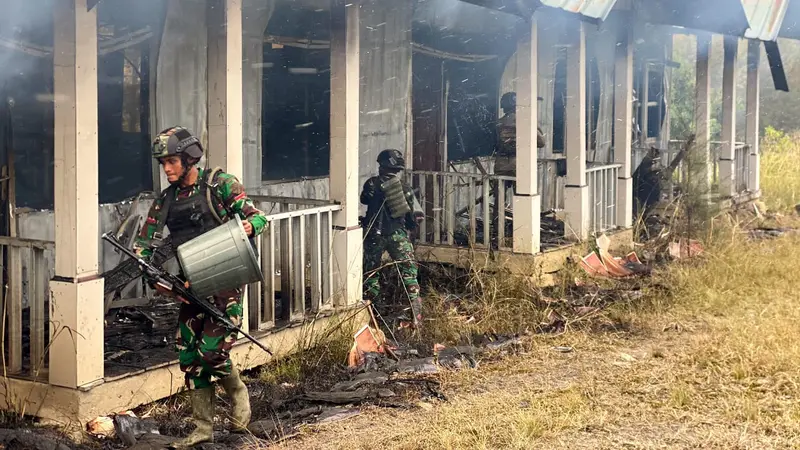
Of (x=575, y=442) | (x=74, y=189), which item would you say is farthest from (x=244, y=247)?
(x=575, y=442)

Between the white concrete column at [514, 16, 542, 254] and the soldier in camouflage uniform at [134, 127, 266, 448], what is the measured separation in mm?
5327

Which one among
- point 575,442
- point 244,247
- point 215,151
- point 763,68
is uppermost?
point 763,68

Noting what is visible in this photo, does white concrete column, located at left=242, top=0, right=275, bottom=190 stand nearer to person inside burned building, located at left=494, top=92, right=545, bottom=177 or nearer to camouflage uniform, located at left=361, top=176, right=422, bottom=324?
camouflage uniform, located at left=361, top=176, right=422, bottom=324

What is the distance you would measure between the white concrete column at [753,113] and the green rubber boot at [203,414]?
1405 cm

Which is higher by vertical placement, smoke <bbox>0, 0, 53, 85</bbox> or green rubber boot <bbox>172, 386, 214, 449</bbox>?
smoke <bbox>0, 0, 53, 85</bbox>

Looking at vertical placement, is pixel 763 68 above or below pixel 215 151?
above

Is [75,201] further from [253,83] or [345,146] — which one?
[253,83]

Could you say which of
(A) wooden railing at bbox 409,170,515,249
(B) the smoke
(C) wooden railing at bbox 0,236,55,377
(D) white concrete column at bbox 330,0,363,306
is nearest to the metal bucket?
(C) wooden railing at bbox 0,236,55,377

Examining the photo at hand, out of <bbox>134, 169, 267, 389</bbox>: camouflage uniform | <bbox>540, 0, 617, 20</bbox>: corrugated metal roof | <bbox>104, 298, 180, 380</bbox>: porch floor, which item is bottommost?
<bbox>104, 298, 180, 380</bbox>: porch floor

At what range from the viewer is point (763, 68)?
4806 cm

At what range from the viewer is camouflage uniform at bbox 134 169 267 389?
5.97m

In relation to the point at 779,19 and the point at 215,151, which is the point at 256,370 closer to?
the point at 215,151

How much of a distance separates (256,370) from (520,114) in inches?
179

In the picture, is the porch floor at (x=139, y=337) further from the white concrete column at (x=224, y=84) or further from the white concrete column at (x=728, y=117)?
the white concrete column at (x=728, y=117)
